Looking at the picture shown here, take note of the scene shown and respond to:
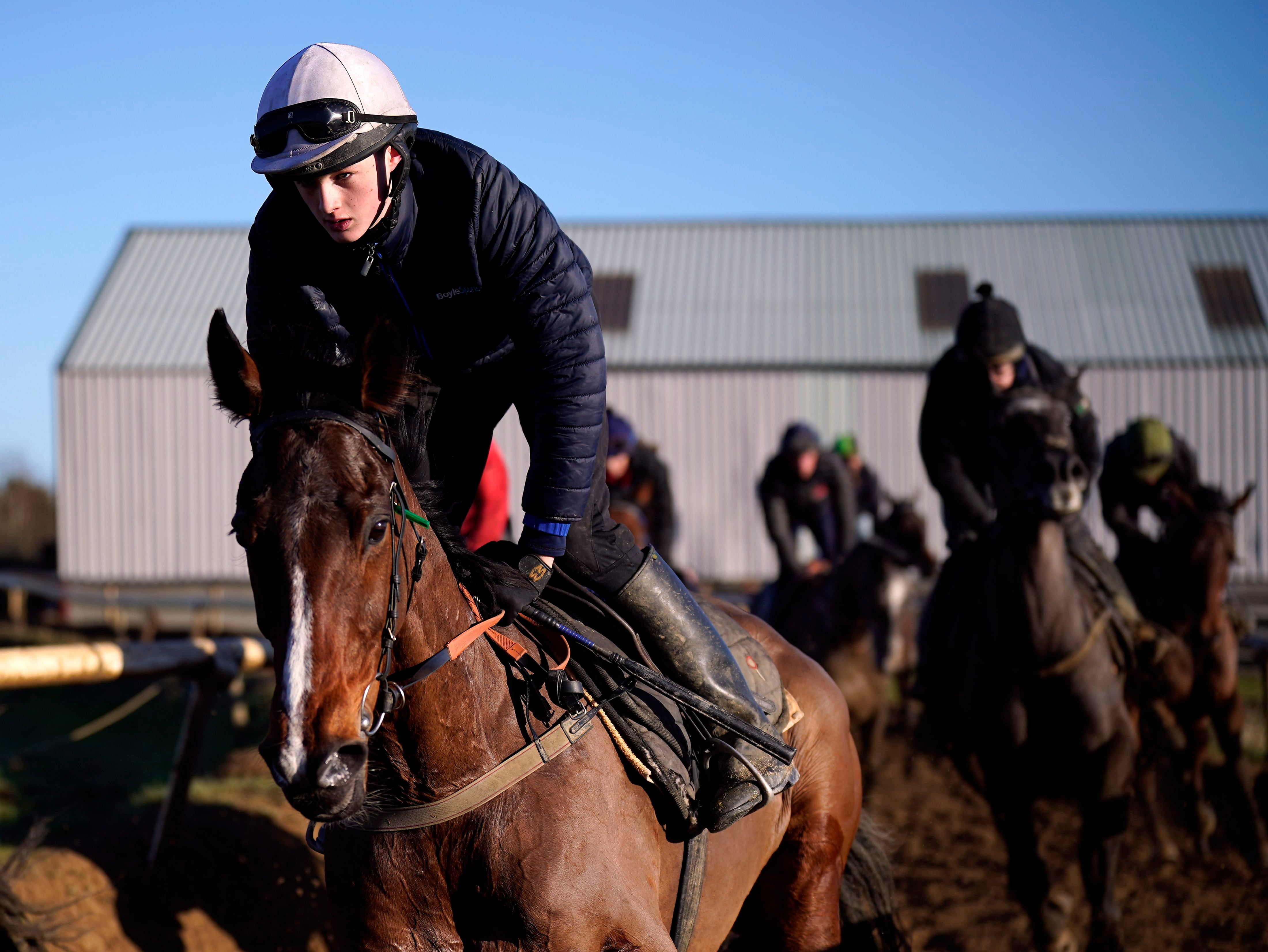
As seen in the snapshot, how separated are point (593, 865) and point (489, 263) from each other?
1.36 meters

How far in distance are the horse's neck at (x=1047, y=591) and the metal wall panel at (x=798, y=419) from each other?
15232 millimetres

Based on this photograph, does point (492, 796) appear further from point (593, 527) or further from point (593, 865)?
point (593, 527)

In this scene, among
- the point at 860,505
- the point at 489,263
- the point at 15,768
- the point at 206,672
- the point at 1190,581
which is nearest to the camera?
the point at 489,263

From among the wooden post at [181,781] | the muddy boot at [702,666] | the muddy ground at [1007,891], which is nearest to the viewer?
the muddy boot at [702,666]

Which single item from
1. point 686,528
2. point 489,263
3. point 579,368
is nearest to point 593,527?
point 579,368

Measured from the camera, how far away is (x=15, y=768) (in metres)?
8.47

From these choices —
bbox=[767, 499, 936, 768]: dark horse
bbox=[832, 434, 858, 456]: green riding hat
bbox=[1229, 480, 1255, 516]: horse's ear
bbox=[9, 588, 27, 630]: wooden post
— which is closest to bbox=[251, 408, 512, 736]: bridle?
bbox=[1229, 480, 1255, 516]: horse's ear

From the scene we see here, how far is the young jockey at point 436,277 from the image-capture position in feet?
8.22

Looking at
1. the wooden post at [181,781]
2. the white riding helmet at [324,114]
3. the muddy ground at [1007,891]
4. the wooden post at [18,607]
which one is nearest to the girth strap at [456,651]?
the white riding helmet at [324,114]

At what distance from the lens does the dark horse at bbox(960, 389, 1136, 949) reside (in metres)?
5.43

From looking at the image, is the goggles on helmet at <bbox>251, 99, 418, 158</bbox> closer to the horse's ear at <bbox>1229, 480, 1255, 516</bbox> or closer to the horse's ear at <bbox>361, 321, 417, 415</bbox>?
the horse's ear at <bbox>361, 321, 417, 415</bbox>

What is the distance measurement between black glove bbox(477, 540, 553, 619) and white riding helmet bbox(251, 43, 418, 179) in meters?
0.94

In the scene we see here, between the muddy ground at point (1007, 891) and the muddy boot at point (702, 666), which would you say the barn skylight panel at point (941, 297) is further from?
the muddy boot at point (702, 666)

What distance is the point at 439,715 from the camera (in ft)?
8.29
